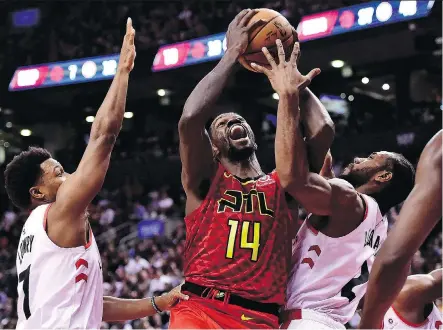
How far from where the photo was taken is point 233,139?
4.04m

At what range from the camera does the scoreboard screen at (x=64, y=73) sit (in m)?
18.3

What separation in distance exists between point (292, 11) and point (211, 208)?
486 inches

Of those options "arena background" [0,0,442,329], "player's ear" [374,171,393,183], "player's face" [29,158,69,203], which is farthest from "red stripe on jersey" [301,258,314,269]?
"arena background" [0,0,442,329]

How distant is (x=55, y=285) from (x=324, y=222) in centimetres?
149

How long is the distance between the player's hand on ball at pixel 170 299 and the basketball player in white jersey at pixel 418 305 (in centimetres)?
145

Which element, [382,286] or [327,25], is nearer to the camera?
[382,286]

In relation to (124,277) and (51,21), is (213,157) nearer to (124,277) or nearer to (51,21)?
(124,277)

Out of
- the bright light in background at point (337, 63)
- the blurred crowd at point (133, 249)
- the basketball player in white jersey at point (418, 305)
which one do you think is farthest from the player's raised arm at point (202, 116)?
the bright light in background at point (337, 63)

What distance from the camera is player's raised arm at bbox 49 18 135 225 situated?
142 inches

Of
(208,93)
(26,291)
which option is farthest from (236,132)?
(26,291)

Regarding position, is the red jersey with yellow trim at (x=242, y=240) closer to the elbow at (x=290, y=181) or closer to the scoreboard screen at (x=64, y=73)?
the elbow at (x=290, y=181)

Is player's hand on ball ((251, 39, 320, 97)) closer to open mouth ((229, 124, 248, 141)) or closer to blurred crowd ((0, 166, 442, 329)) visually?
open mouth ((229, 124, 248, 141))

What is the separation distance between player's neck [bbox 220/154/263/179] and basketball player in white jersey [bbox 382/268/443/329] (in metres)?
1.24

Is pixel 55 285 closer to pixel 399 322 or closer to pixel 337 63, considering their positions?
pixel 399 322
